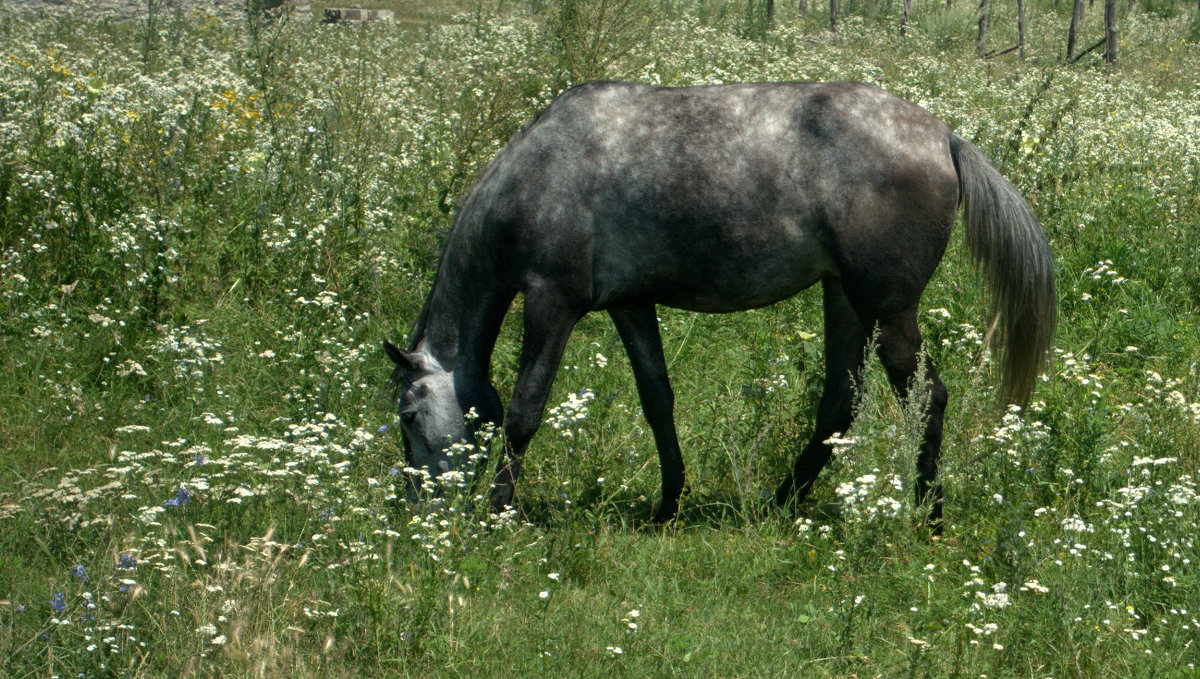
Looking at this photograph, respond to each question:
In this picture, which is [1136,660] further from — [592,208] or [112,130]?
[112,130]

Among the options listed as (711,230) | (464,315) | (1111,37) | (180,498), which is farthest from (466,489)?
(1111,37)

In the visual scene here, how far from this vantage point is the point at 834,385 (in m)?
5.09

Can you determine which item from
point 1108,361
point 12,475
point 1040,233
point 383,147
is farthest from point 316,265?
point 1108,361

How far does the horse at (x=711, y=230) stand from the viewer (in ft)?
14.9

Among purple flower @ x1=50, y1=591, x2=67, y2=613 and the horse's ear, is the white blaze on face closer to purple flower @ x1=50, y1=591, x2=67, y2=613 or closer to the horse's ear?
the horse's ear

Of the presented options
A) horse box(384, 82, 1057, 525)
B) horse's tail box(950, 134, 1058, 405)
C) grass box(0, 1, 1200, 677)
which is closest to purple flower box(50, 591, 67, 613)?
grass box(0, 1, 1200, 677)

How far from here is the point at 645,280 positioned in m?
4.75

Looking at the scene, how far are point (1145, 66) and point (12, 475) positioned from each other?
1749 centimetres

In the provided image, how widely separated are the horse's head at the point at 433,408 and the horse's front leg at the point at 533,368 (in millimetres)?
191

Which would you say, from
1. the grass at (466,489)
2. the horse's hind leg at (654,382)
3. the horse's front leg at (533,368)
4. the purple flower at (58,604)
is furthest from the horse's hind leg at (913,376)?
the purple flower at (58,604)

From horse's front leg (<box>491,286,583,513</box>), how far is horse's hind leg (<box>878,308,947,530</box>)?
1309 millimetres

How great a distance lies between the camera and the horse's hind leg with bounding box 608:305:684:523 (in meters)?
5.10

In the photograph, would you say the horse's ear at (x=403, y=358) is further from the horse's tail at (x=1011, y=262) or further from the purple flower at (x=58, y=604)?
the horse's tail at (x=1011, y=262)

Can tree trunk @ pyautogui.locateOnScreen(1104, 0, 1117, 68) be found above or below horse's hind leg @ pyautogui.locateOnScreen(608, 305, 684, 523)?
above
